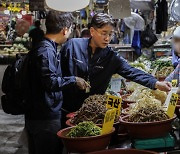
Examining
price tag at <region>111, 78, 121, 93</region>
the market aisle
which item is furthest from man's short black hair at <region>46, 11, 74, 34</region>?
the market aisle

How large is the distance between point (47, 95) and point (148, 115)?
46.5 inches

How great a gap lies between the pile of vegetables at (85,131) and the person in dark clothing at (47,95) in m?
0.80

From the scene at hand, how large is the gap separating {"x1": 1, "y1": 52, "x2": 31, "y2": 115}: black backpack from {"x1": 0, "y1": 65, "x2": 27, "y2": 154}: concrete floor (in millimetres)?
2700

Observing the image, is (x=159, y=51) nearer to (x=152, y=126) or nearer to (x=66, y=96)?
(x=66, y=96)

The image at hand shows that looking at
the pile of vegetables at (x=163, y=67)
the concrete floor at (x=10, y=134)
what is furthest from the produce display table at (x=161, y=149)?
the concrete floor at (x=10, y=134)

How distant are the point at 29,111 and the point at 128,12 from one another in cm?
334

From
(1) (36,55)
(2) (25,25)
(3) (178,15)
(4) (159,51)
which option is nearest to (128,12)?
(3) (178,15)

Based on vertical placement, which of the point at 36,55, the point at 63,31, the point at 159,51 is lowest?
the point at 159,51

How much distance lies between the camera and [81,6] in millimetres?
4309

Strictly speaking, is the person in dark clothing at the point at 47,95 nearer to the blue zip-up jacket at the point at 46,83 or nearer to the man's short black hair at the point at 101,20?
the blue zip-up jacket at the point at 46,83

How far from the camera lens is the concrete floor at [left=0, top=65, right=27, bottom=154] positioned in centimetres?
612

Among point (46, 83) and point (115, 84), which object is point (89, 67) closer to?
point (115, 84)

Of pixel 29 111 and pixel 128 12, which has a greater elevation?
pixel 128 12

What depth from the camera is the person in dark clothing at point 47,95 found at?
3.19 m
